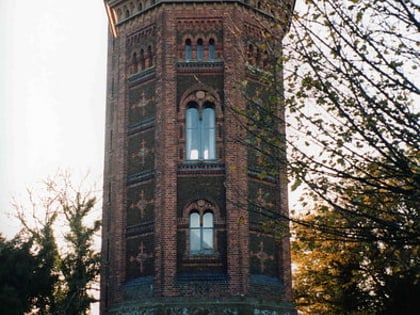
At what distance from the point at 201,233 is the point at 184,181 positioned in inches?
62.8

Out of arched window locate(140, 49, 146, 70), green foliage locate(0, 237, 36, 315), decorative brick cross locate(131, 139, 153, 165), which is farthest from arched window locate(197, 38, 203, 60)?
green foliage locate(0, 237, 36, 315)

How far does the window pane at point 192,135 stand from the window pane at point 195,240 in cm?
219

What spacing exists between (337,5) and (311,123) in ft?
5.25

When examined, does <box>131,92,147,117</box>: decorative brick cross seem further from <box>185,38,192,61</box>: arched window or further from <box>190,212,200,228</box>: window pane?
<box>190,212,200,228</box>: window pane

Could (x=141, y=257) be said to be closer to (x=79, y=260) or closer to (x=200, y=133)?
(x=200, y=133)

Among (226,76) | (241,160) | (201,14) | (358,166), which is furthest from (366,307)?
Result: (358,166)

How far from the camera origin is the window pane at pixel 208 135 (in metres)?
21.3

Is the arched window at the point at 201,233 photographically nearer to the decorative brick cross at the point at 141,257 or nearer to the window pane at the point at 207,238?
the window pane at the point at 207,238

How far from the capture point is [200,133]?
2142 centimetres

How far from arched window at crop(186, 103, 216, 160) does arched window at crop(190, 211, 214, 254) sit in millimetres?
1786

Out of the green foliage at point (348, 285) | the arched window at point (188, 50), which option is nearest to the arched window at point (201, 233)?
the green foliage at point (348, 285)

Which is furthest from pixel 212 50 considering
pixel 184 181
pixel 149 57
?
pixel 184 181

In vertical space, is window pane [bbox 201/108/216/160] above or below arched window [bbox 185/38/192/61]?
below

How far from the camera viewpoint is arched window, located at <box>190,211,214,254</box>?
20.3 m
